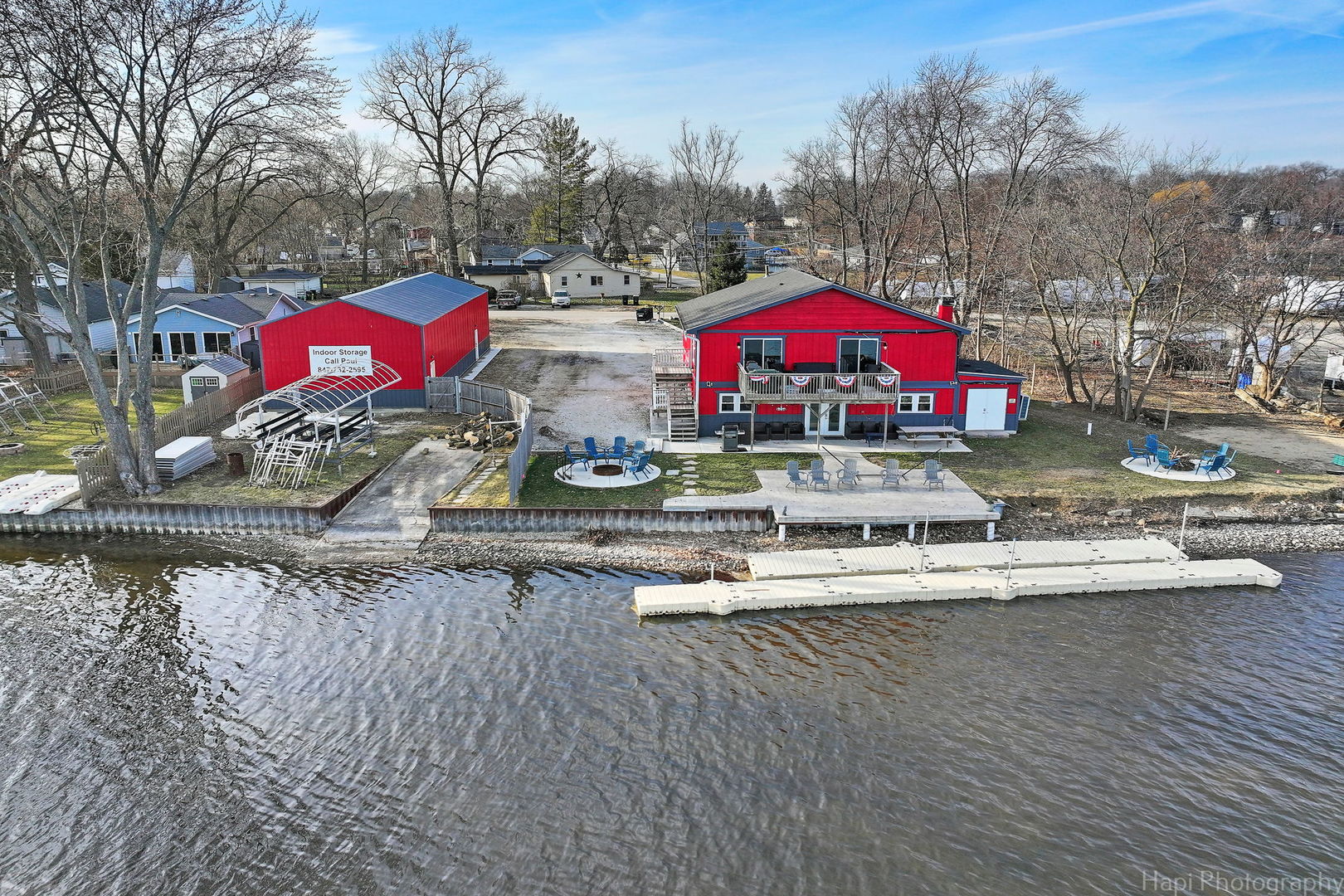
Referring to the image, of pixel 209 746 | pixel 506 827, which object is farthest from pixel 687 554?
pixel 209 746

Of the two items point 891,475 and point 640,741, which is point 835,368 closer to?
point 891,475

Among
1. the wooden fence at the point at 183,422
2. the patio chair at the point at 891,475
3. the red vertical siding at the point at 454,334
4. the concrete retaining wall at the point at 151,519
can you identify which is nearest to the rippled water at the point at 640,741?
the concrete retaining wall at the point at 151,519

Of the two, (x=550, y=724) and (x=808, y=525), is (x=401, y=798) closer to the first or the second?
(x=550, y=724)

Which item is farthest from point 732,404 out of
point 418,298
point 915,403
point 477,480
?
point 418,298

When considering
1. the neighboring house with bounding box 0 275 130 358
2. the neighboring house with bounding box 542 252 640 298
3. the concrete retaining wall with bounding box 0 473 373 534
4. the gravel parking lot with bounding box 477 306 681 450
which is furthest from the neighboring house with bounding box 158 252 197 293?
the concrete retaining wall with bounding box 0 473 373 534

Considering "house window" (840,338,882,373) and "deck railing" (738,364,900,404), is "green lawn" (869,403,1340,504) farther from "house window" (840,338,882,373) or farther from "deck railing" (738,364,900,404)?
"house window" (840,338,882,373)

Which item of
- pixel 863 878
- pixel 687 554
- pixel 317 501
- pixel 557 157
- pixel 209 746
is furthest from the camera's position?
pixel 557 157
